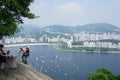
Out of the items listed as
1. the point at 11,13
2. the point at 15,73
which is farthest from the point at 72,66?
the point at 11,13

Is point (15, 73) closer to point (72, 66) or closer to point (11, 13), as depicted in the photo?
point (11, 13)

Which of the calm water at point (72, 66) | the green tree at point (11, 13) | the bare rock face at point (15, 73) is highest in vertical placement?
the green tree at point (11, 13)

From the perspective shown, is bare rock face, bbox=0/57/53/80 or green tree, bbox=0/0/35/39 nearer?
green tree, bbox=0/0/35/39

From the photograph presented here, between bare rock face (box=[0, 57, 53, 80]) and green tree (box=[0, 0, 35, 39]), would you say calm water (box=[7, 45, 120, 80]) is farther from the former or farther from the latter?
green tree (box=[0, 0, 35, 39])

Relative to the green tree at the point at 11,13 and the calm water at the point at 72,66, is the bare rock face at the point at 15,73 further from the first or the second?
the calm water at the point at 72,66

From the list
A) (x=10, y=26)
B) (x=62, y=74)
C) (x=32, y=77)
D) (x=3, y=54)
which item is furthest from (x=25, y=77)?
(x=62, y=74)

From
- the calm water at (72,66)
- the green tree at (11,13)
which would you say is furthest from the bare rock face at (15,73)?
the calm water at (72,66)

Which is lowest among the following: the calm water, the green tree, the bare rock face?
the calm water

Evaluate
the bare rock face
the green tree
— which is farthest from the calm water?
the green tree
